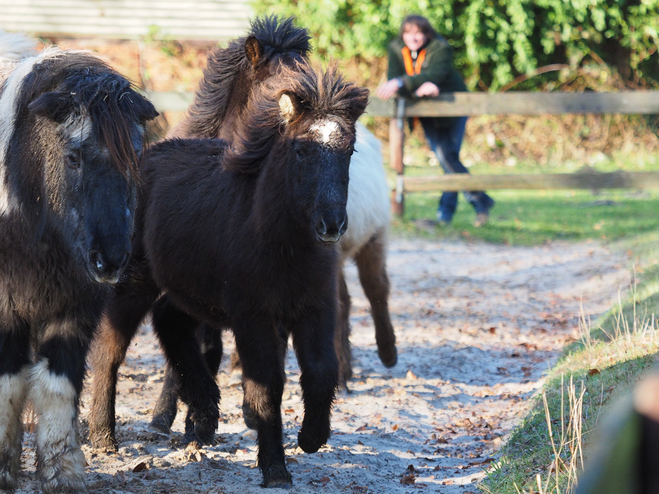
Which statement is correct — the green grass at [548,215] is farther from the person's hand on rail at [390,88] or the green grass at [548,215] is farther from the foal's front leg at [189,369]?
the foal's front leg at [189,369]

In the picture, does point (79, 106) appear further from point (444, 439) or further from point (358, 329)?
point (358, 329)

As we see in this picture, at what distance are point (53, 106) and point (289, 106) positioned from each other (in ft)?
4.02

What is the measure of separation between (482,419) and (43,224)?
303 centimetres

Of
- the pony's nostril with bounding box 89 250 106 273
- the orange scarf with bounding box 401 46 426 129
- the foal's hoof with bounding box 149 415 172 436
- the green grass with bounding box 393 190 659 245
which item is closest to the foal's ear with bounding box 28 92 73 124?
the pony's nostril with bounding box 89 250 106 273

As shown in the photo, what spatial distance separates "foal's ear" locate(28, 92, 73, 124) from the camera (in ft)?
10.3

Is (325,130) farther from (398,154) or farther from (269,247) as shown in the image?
(398,154)

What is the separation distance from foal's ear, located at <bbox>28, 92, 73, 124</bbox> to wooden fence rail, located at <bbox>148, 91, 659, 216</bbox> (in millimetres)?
7968

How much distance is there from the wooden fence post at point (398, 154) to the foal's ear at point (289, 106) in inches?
284

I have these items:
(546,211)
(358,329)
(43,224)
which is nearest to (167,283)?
(43,224)

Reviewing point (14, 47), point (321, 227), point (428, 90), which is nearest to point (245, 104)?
point (14, 47)

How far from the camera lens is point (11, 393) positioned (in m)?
3.32

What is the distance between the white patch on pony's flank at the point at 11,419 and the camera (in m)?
3.31

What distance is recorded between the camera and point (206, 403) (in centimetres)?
413

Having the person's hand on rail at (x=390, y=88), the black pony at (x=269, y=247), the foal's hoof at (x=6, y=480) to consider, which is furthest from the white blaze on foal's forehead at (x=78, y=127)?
the person's hand on rail at (x=390, y=88)
